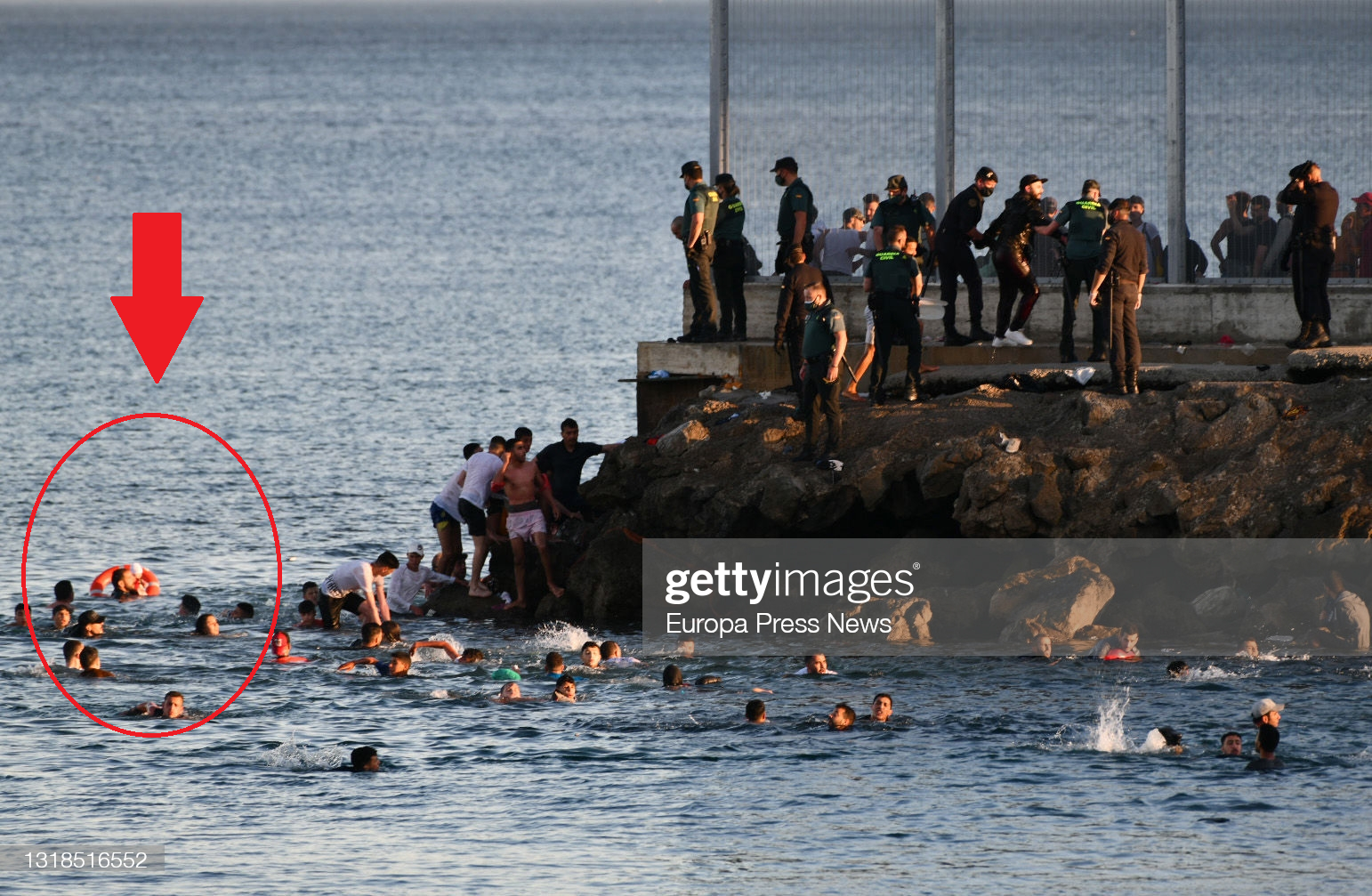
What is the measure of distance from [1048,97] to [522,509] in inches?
457

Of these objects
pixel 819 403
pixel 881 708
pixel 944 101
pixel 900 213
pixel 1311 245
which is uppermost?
pixel 944 101

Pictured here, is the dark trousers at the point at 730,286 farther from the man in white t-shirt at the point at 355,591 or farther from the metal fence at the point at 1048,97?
the man in white t-shirt at the point at 355,591

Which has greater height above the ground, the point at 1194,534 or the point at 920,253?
the point at 920,253

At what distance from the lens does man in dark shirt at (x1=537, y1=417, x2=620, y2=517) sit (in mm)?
31969

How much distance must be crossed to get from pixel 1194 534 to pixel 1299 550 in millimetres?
1340

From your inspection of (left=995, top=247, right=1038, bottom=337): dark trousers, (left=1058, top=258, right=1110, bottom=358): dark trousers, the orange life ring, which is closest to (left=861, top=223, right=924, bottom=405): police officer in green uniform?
(left=995, top=247, right=1038, bottom=337): dark trousers

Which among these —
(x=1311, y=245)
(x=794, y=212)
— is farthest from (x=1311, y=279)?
(x=794, y=212)

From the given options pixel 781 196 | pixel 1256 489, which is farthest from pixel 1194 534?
pixel 781 196

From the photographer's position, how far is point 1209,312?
105 ft

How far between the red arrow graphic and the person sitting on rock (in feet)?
139

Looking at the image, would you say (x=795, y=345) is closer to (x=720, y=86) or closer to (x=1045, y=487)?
(x=1045, y=487)

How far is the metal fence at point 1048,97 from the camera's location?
32.2 metres

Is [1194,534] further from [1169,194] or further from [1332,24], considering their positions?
[1332,24]

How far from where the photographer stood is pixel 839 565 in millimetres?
30641
